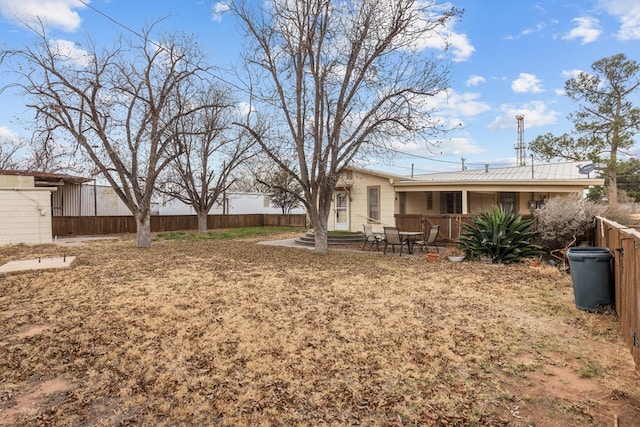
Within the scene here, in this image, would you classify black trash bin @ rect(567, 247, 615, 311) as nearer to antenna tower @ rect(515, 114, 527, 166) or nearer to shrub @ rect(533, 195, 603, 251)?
shrub @ rect(533, 195, 603, 251)

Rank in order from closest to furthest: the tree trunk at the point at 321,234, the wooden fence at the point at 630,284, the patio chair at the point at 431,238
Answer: the wooden fence at the point at 630,284 → the patio chair at the point at 431,238 → the tree trunk at the point at 321,234

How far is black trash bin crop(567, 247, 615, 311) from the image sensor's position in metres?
4.98

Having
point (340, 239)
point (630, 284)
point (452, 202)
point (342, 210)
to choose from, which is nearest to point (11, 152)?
point (342, 210)

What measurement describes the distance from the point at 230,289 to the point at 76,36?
1023cm

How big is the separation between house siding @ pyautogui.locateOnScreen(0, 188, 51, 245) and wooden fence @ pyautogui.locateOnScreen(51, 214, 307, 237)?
13.6ft

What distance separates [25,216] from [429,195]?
17.1m

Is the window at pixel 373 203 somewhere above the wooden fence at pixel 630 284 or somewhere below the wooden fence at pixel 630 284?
above

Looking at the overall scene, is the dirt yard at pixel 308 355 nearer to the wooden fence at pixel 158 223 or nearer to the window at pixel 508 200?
the window at pixel 508 200

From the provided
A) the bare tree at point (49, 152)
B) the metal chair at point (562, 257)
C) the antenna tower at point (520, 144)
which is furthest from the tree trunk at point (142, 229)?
the antenna tower at point (520, 144)

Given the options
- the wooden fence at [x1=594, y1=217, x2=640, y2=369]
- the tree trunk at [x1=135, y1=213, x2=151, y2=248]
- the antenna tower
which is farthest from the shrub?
the antenna tower

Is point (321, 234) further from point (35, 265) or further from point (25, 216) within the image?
point (25, 216)

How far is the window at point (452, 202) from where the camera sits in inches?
655

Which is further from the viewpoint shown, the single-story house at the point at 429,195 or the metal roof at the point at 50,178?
the metal roof at the point at 50,178

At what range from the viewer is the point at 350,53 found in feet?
34.9
